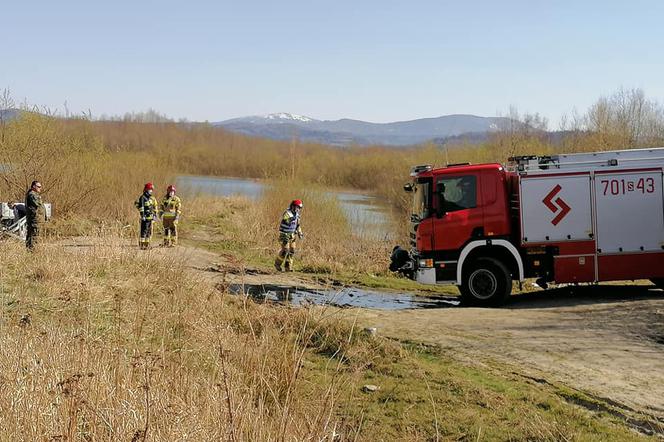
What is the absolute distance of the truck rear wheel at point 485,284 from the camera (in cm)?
1241

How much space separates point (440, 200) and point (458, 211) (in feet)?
1.31

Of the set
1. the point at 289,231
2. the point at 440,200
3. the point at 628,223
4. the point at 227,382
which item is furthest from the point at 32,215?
the point at 628,223

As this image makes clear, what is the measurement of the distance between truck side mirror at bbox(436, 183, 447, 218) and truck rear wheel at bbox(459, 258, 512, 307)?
117 cm

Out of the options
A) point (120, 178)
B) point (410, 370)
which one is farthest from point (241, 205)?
point (410, 370)

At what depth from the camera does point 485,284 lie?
12516 mm

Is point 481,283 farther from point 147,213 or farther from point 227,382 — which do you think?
point 147,213

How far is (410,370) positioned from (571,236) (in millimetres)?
6115

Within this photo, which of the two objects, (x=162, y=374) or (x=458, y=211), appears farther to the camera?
(x=458, y=211)

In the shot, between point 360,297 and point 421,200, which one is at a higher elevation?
point 421,200

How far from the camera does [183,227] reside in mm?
24891

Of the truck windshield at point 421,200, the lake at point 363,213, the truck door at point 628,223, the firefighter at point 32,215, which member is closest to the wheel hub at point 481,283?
the truck windshield at point 421,200

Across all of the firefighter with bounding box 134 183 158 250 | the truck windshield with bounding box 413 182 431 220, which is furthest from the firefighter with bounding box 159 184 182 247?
the truck windshield with bounding box 413 182 431 220

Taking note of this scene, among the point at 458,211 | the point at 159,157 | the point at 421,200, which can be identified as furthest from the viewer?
the point at 159,157

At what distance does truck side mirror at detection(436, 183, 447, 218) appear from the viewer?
12.4 m
